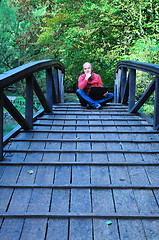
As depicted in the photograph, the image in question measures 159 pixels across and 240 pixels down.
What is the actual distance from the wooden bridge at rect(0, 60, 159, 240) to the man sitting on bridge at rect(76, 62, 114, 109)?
149 centimetres

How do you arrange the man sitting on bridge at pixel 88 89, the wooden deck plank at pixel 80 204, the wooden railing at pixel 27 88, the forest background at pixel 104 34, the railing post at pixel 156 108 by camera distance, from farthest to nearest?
the forest background at pixel 104 34 < the man sitting on bridge at pixel 88 89 < the railing post at pixel 156 108 < the wooden railing at pixel 27 88 < the wooden deck plank at pixel 80 204

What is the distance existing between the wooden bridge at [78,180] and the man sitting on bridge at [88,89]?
1.49 m

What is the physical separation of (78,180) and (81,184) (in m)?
0.08

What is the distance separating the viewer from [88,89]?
5.77 meters

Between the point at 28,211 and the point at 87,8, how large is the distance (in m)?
9.59

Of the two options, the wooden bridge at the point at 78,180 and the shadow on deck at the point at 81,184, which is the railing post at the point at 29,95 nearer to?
the wooden bridge at the point at 78,180

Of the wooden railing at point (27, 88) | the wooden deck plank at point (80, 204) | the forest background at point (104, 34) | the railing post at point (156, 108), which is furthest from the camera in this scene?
the forest background at point (104, 34)

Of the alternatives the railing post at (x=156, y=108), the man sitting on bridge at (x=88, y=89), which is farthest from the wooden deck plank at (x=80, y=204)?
the man sitting on bridge at (x=88, y=89)

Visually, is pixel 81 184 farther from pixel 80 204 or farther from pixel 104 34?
pixel 104 34

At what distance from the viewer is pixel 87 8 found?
10.1 m

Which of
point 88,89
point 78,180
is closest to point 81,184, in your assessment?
point 78,180

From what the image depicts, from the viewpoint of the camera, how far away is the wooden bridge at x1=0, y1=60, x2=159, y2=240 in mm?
1739

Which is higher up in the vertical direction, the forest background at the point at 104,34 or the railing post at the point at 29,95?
the forest background at the point at 104,34

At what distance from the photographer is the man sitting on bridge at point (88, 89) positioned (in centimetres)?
517
